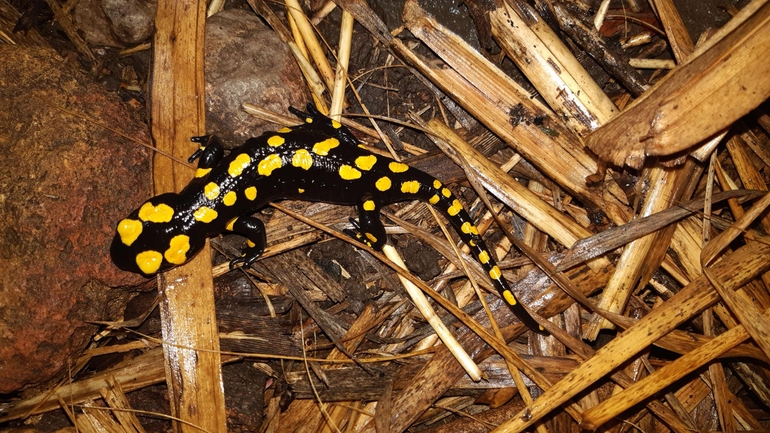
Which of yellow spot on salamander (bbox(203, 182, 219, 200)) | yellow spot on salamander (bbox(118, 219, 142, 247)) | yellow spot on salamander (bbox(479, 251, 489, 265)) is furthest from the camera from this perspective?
yellow spot on salamander (bbox(479, 251, 489, 265))

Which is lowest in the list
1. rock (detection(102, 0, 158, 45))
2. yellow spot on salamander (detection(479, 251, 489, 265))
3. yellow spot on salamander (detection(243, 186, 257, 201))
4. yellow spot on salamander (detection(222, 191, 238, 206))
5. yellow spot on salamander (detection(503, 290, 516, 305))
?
yellow spot on salamander (detection(503, 290, 516, 305))

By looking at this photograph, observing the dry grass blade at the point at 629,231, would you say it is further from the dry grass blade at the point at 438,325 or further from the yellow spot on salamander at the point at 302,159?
the yellow spot on salamander at the point at 302,159

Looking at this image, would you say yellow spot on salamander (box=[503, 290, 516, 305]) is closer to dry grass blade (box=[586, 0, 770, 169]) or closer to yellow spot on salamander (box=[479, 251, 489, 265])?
yellow spot on salamander (box=[479, 251, 489, 265])

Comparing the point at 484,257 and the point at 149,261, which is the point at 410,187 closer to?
the point at 484,257

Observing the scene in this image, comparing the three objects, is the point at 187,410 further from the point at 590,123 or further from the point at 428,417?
the point at 590,123

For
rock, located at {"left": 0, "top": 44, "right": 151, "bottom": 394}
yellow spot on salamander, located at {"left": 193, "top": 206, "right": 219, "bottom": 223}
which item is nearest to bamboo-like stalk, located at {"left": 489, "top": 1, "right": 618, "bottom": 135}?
yellow spot on salamander, located at {"left": 193, "top": 206, "right": 219, "bottom": 223}

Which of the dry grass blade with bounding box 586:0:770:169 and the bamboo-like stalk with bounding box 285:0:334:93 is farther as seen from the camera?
the bamboo-like stalk with bounding box 285:0:334:93

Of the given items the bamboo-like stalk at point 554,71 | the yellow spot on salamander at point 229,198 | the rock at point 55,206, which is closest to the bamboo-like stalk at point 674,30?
the bamboo-like stalk at point 554,71
